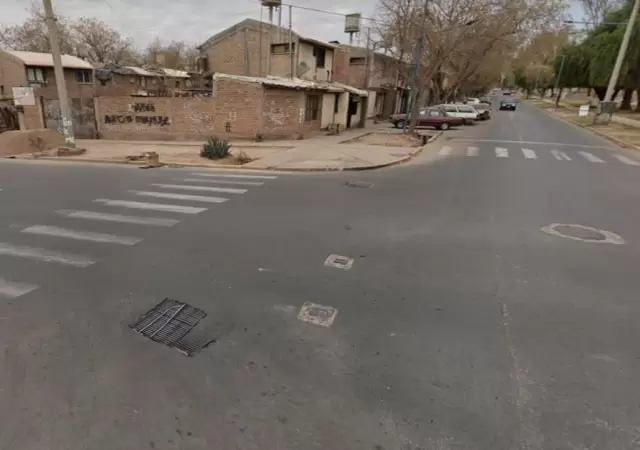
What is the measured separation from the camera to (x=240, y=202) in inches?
342

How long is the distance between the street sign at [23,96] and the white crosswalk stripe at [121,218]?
18.2m

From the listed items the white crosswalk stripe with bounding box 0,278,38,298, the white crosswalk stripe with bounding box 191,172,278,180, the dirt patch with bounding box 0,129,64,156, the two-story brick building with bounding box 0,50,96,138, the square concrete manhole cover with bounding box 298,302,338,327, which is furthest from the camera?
the two-story brick building with bounding box 0,50,96,138

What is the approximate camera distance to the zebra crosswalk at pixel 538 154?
16.0 metres

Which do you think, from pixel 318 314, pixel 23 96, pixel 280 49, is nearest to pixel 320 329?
pixel 318 314

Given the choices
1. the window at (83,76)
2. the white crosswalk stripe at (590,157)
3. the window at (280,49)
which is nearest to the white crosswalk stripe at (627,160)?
the white crosswalk stripe at (590,157)

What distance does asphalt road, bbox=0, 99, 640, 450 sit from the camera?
109 inches

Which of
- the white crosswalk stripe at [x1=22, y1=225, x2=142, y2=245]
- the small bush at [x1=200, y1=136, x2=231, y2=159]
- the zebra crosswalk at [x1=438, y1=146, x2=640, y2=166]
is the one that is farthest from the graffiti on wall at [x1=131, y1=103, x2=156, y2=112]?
the white crosswalk stripe at [x1=22, y1=225, x2=142, y2=245]

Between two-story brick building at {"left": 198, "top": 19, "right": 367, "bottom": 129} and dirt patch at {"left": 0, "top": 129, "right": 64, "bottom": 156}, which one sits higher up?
two-story brick building at {"left": 198, "top": 19, "right": 367, "bottom": 129}

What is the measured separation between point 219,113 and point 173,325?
60.2 ft

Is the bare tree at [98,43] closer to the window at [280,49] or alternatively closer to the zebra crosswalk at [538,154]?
the window at [280,49]

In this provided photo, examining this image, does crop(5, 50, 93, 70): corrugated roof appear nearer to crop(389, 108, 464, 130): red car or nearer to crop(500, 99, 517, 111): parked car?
crop(389, 108, 464, 130): red car

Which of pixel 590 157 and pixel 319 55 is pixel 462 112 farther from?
pixel 590 157

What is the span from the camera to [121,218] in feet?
24.0

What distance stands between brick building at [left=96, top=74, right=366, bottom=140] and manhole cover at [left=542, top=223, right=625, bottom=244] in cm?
1569
